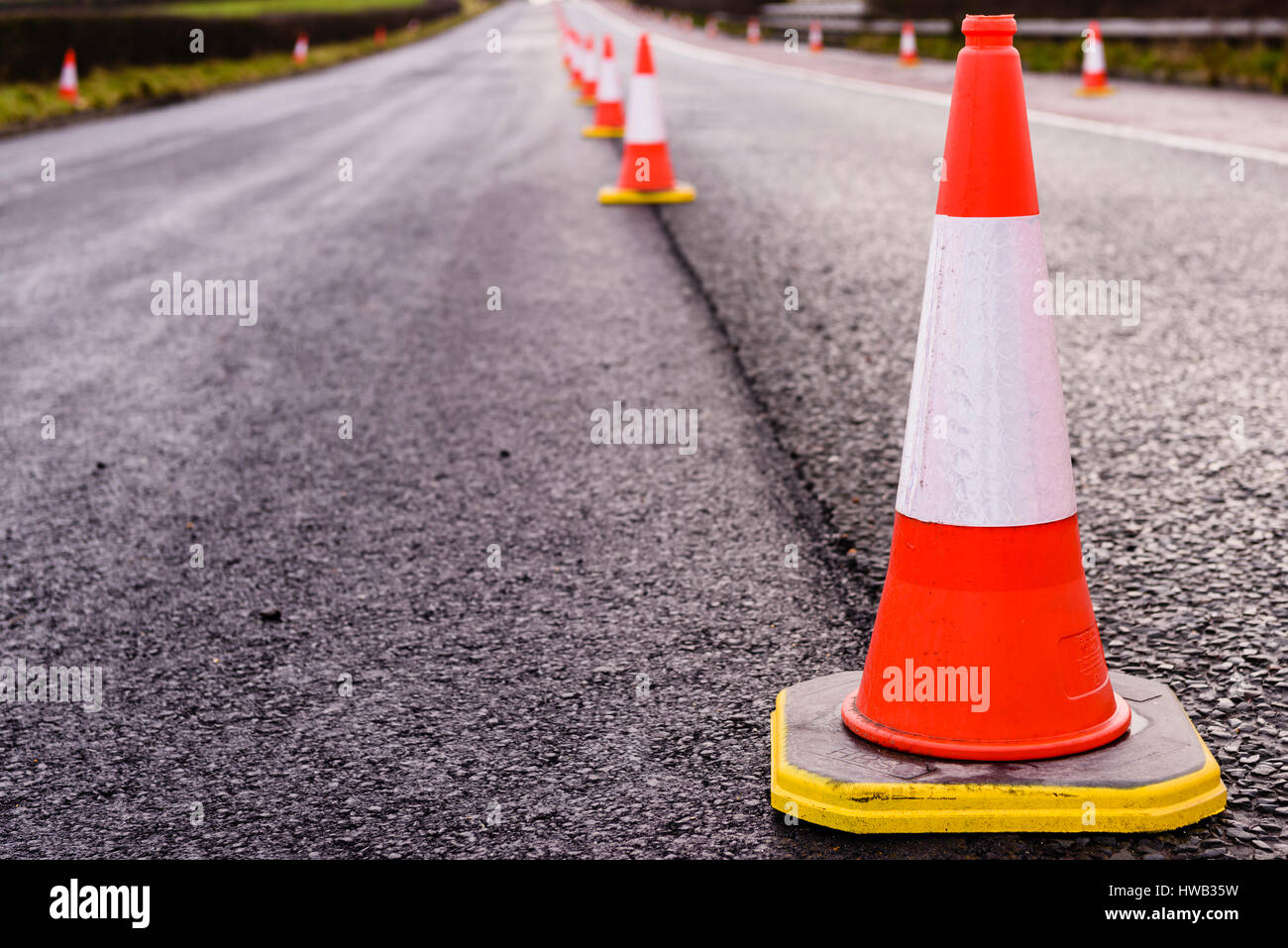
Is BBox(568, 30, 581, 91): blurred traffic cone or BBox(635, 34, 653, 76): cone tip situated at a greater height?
BBox(568, 30, 581, 91): blurred traffic cone

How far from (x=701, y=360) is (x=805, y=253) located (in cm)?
179

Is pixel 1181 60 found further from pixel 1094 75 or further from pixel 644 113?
pixel 644 113

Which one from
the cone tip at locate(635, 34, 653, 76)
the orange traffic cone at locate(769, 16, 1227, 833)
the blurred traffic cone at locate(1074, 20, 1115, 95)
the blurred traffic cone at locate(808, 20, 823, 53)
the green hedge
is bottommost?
the orange traffic cone at locate(769, 16, 1227, 833)

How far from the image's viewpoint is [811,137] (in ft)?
36.8

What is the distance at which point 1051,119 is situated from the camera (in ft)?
37.8

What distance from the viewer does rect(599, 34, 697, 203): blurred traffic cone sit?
27.0 feet

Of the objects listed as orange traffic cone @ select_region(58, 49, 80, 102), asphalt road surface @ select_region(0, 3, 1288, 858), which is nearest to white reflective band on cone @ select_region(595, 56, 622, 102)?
asphalt road surface @ select_region(0, 3, 1288, 858)

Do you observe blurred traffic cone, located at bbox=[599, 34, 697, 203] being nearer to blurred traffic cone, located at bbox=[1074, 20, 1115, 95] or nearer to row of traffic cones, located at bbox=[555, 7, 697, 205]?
row of traffic cones, located at bbox=[555, 7, 697, 205]

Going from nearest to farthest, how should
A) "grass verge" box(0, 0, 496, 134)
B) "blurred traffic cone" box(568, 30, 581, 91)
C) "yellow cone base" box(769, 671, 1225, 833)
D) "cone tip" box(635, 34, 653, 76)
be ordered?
1. "yellow cone base" box(769, 671, 1225, 833)
2. "cone tip" box(635, 34, 653, 76)
3. "grass verge" box(0, 0, 496, 134)
4. "blurred traffic cone" box(568, 30, 581, 91)

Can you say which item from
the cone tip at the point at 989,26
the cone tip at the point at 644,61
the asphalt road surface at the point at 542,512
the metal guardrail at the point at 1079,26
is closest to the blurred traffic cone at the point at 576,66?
the metal guardrail at the point at 1079,26

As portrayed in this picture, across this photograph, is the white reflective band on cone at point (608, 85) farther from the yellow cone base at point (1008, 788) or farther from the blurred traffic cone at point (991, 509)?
the yellow cone base at point (1008, 788)
